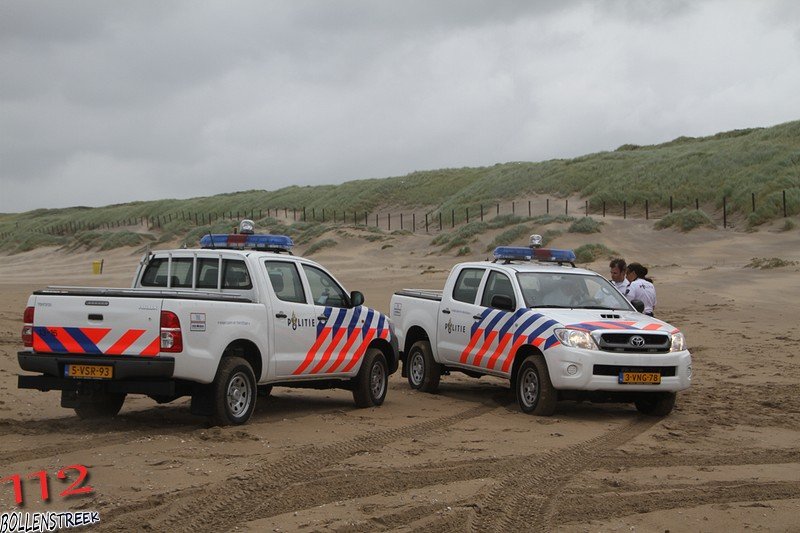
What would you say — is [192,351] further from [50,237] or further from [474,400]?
[50,237]

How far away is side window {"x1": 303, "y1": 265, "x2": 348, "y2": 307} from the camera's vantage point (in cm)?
1223

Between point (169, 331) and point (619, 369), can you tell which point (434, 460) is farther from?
point (619, 369)

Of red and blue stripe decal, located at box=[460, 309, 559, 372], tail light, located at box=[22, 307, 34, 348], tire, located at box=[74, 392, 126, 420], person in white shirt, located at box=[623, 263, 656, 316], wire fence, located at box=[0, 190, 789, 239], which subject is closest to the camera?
tail light, located at box=[22, 307, 34, 348]

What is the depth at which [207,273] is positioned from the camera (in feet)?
37.6

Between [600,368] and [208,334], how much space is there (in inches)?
168

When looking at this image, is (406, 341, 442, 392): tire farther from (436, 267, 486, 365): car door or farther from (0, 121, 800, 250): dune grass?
(0, 121, 800, 250): dune grass

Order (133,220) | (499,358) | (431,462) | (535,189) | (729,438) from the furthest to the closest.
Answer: (133,220) → (535,189) → (499,358) → (729,438) → (431,462)

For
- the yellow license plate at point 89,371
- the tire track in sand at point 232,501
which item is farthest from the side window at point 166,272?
the tire track in sand at point 232,501

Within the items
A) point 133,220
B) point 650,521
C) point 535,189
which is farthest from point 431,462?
point 133,220

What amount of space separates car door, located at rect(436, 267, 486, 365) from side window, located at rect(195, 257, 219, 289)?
3.65 m

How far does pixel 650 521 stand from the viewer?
715 centimetres

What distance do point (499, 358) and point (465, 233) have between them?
32055 mm

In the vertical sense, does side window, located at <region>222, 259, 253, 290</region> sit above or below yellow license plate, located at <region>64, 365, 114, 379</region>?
above

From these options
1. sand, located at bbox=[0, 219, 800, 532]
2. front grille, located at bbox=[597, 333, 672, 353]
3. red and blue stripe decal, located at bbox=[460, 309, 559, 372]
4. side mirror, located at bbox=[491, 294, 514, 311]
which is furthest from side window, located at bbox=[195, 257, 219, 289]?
front grille, located at bbox=[597, 333, 672, 353]
